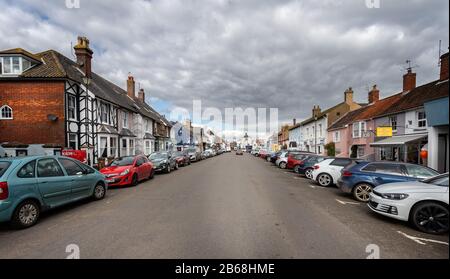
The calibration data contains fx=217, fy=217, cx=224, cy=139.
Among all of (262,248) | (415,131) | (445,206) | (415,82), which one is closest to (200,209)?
(262,248)

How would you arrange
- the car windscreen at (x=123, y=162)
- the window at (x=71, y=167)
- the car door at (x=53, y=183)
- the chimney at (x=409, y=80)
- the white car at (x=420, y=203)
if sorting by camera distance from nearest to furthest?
the white car at (x=420, y=203)
the car door at (x=53, y=183)
the window at (x=71, y=167)
the car windscreen at (x=123, y=162)
the chimney at (x=409, y=80)

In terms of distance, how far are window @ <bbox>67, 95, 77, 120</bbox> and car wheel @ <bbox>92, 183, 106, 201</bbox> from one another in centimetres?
1086

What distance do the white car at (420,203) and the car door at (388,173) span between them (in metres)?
1.78

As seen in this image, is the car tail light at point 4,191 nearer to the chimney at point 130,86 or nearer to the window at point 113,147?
the window at point 113,147

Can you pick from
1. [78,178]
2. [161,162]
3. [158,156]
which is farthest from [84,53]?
[78,178]

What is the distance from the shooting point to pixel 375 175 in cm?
721

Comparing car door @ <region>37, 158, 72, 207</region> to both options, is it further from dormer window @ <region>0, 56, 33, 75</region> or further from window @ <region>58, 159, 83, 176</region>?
dormer window @ <region>0, 56, 33, 75</region>

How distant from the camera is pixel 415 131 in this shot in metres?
15.3

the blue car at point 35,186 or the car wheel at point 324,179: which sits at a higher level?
the blue car at point 35,186

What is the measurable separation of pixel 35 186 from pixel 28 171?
0.39m

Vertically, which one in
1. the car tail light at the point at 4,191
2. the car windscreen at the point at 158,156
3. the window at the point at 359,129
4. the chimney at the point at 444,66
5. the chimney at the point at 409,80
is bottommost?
the car windscreen at the point at 158,156

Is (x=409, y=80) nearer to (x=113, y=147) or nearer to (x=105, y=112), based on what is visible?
(x=113, y=147)

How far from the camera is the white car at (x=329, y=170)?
10281 millimetres

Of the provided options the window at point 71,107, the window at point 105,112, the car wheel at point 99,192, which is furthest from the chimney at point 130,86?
the car wheel at point 99,192
